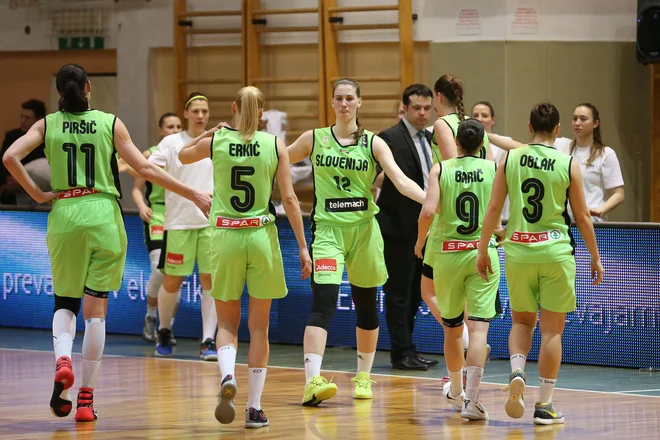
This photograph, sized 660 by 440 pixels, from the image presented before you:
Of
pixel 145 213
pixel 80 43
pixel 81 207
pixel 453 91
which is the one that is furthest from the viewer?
pixel 80 43

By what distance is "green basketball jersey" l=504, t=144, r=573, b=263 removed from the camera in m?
6.27

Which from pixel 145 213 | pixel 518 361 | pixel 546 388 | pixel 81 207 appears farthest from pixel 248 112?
pixel 145 213

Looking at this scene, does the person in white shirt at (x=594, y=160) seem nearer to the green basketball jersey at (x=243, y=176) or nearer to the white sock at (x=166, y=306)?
the white sock at (x=166, y=306)

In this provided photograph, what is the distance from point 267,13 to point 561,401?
294 inches

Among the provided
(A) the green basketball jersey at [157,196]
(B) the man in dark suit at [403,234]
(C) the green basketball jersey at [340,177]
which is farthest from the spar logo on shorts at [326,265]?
(A) the green basketball jersey at [157,196]

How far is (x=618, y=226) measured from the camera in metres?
8.57

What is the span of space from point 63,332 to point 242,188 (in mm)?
1235

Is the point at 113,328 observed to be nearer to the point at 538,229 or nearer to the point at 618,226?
the point at 618,226

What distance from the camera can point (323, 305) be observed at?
6930mm

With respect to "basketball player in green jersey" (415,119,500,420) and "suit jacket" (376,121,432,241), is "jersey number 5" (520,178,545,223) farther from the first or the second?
"suit jacket" (376,121,432,241)

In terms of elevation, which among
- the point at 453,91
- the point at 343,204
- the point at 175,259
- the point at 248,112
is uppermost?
the point at 453,91

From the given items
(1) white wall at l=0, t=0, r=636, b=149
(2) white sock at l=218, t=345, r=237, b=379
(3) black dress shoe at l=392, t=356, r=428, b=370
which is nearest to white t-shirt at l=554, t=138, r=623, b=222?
(3) black dress shoe at l=392, t=356, r=428, b=370

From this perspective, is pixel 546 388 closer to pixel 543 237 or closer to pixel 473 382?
pixel 473 382

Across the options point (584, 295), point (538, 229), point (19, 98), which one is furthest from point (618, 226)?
point (19, 98)
